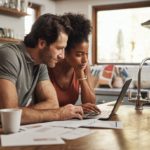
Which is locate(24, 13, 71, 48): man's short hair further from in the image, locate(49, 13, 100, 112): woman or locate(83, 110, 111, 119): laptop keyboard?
locate(83, 110, 111, 119): laptop keyboard

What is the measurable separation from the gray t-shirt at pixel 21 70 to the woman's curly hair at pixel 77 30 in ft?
1.16

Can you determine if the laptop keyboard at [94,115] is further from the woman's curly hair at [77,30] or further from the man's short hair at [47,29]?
the woman's curly hair at [77,30]

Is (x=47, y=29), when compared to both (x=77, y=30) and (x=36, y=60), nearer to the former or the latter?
(x=36, y=60)

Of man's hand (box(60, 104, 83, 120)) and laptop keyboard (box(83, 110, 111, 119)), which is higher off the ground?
man's hand (box(60, 104, 83, 120))

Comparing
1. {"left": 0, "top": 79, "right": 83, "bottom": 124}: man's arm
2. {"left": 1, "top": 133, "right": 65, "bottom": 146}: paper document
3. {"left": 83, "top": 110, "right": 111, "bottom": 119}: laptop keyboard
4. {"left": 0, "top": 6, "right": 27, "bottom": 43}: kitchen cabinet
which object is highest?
{"left": 0, "top": 6, "right": 27, "bottom": 43}: kitchen cabinet

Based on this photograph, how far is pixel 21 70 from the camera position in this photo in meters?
1.88

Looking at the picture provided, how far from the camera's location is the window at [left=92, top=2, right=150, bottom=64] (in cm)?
506

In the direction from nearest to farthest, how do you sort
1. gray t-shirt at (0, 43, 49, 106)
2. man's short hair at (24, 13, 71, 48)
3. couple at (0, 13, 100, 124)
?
couple at (0, 13, 100, 124), gray t-shirt at (0, 43, 49, 106), man's short hair at (24, 13, 71, 48)

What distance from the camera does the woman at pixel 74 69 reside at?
91.7 inches

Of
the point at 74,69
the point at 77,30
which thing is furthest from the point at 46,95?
the point at 77,30

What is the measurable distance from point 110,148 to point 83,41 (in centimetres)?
134

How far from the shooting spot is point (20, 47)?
6.50 feet

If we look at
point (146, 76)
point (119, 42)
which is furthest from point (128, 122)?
point (119, 42)

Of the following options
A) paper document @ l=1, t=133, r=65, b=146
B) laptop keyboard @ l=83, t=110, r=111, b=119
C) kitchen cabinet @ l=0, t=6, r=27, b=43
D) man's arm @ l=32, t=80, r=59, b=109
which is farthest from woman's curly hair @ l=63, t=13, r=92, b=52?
kitchen cabinet @ l=0, t=6, r=27, b=43
